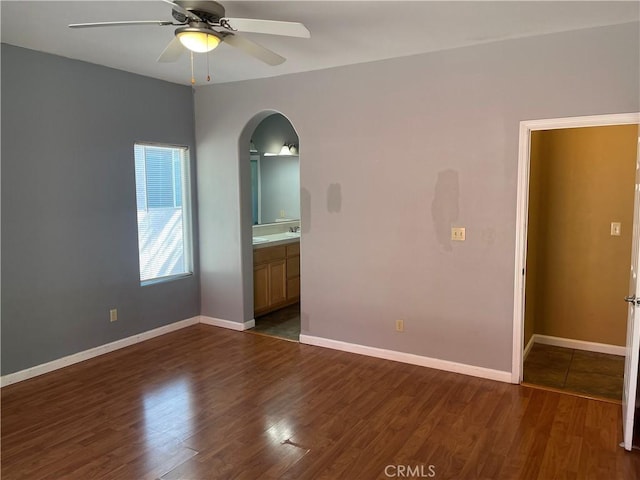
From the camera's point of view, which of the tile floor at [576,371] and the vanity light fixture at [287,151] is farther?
the vanity light fixture at [287,151]

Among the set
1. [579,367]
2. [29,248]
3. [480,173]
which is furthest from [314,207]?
[579,367]

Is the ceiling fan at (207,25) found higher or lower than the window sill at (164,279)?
higher

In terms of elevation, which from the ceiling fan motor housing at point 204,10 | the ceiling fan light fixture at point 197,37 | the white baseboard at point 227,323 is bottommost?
the white baseboard at point 227,323

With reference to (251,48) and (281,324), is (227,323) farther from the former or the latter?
(251,48)

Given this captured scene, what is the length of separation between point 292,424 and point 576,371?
8.29 feet

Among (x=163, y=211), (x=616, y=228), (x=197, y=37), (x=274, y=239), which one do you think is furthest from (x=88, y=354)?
(x=616, y=228)

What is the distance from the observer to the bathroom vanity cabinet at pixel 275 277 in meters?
5.46

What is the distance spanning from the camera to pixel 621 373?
12.9 feet

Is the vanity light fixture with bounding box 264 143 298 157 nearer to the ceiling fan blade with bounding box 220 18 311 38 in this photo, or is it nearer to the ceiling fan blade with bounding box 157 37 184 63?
the ceiling fan blade with bounding box 157 37 184 63

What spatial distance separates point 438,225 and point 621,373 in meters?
1.97

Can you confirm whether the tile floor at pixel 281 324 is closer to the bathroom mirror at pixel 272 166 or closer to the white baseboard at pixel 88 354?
the white baseboard at pixel 88 354

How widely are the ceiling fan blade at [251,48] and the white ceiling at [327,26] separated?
279mm

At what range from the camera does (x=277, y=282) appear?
19.0ft

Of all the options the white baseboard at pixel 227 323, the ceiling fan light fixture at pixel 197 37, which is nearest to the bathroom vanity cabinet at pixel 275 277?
the white baseboard at pixel 227 323
